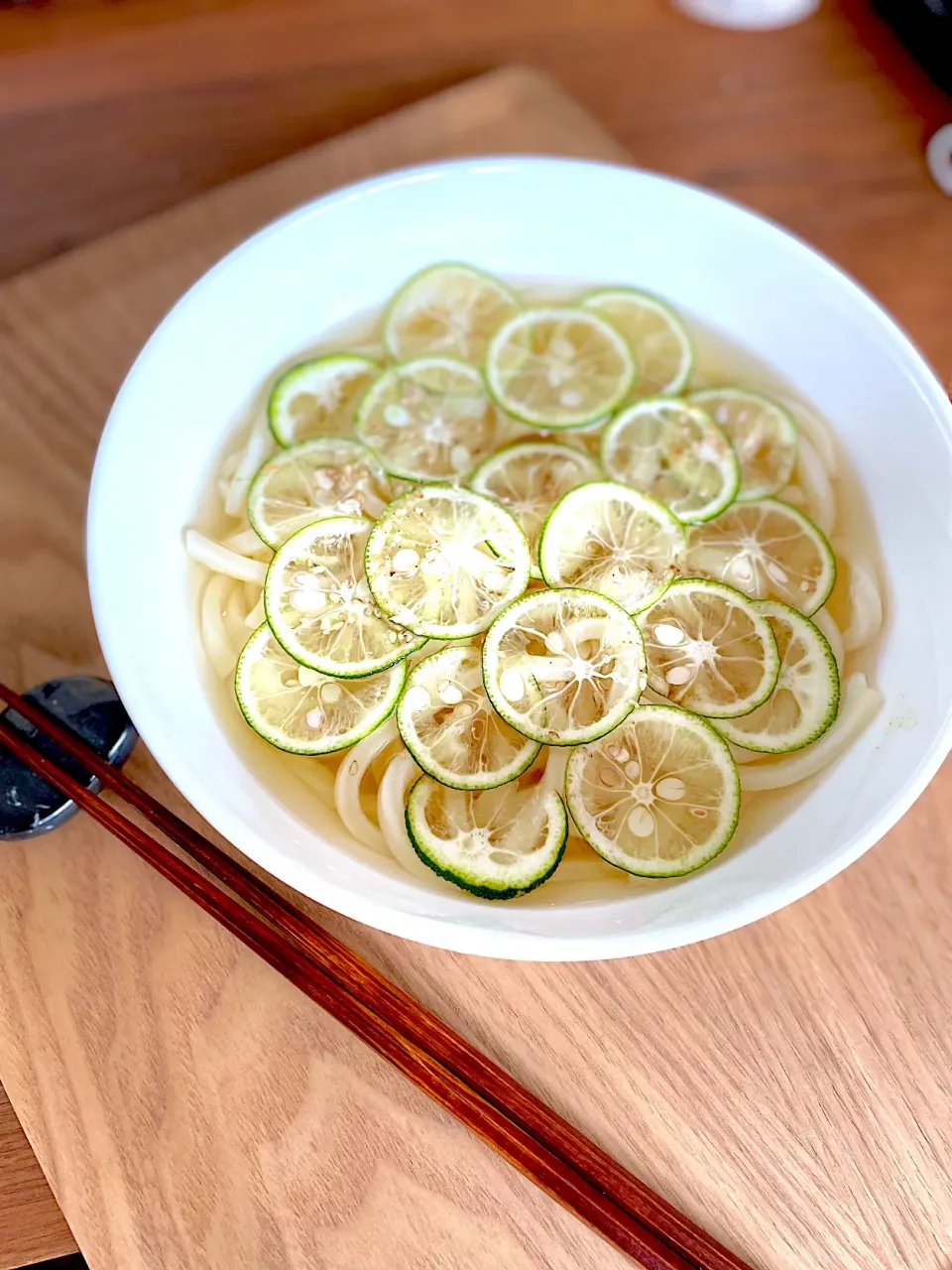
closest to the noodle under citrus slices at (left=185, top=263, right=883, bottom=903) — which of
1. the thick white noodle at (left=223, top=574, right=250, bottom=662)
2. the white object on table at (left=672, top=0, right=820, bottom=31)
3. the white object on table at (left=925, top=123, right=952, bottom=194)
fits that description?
the thick white noodle at (left=223, top=574, right=250, bottom=662)

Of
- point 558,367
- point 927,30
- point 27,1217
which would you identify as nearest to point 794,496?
point 558,367

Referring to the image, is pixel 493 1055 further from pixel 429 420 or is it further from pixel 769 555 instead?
pixel 429 420

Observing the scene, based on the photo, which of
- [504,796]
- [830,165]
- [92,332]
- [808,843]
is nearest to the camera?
[808,843]

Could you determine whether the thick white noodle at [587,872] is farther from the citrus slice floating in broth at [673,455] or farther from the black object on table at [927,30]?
the black object on table at [927,30]

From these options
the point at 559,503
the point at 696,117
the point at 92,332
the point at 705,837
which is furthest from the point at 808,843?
the point at 696,117

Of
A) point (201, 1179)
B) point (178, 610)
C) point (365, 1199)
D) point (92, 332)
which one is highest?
point (92, 332)

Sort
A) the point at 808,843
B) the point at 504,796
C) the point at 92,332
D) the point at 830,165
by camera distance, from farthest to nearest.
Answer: the point at 830,165 → the point at 92,332 → the point at 504,796 → the point at 808,843

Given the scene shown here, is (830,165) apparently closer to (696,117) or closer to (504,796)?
(696,117)

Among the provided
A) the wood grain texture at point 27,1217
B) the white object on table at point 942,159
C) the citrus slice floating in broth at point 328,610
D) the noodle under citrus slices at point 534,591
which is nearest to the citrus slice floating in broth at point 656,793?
the noodle under citrus slices at point 534,591
